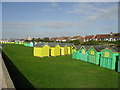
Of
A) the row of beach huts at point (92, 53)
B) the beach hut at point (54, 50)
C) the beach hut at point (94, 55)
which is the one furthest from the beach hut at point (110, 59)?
the beach hut at point (54, 50)

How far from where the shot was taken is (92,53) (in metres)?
19.0

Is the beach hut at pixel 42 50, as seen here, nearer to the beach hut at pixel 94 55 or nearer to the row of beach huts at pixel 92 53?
the row of beach huts at pixel 92 53

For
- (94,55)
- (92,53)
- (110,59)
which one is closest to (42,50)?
(92,53)

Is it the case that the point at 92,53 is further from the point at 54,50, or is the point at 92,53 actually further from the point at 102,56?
the point at 54,50

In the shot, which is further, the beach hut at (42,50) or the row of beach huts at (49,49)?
the row of beach huts at (49,49)

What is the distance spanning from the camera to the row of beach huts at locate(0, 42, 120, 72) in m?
14.8

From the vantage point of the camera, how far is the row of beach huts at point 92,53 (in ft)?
48.5

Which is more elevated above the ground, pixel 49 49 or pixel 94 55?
pixel 49 49

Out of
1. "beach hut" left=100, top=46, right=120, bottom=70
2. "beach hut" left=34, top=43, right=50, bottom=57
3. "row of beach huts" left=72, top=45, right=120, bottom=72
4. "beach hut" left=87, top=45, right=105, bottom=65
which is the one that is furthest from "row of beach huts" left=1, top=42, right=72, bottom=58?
"beach hut" left=100, top=46, right=120, bottom=70

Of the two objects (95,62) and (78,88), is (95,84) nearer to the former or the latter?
(78,88)

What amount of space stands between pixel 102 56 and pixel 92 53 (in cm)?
239

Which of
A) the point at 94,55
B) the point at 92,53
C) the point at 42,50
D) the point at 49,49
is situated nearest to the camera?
the point at 94,55

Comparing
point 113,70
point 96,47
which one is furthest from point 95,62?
point 113,70

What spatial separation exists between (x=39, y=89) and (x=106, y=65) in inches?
396
